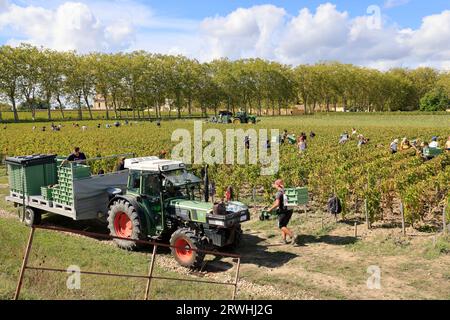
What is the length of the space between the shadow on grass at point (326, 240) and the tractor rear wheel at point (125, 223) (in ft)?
13.4

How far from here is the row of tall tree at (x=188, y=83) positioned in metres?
80.2

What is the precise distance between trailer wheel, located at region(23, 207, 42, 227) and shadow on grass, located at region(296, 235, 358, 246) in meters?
7.57

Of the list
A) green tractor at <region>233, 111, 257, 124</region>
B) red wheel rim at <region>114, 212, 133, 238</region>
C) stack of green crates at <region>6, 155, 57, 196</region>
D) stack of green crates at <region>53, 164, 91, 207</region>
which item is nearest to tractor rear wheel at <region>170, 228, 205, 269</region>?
red wheel rim at <region>114, 212, 133, 238</region>

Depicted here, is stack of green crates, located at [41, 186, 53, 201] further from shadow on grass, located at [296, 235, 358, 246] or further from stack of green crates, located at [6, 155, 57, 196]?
shadow on grass, located at [296, 235, 358, 246]

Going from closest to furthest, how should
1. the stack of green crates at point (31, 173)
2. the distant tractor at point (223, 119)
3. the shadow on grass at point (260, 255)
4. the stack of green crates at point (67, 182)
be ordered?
the shadow on grass at point (260, 255)
the stack of green crates at point (67, 182)
the stack of green crates at point (31, 173)
the distant tractor at point (223, 119)

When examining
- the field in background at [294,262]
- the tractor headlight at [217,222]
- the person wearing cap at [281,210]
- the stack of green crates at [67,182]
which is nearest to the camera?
the field in background at [294,262]

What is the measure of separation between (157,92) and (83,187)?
8299cm

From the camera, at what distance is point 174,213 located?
32.0ft

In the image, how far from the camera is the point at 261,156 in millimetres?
23594

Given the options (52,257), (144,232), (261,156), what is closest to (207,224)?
(144,232)

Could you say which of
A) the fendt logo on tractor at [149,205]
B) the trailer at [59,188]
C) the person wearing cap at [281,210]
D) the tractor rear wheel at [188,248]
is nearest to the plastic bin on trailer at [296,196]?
the person wearing cap at [281,210]

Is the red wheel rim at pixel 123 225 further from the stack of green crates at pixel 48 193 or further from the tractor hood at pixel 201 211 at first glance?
the stack of green crates at pixel 48 193

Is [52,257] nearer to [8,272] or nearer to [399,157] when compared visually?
[8,272]

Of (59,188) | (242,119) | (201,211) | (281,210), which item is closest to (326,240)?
(281,210)
